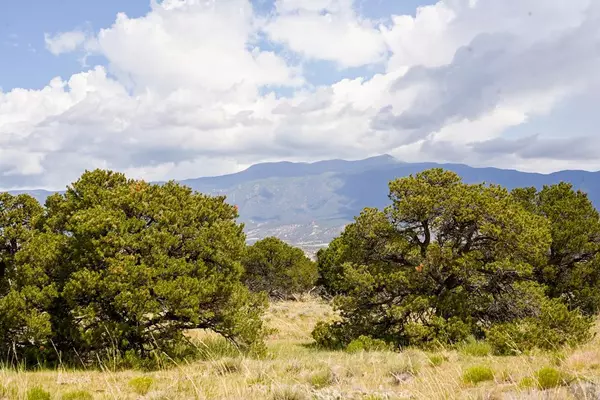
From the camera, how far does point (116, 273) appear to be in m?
13.2

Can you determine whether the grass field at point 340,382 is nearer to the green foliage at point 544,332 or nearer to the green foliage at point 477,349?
the green foliage at point 477,349

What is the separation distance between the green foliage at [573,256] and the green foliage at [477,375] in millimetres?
13505

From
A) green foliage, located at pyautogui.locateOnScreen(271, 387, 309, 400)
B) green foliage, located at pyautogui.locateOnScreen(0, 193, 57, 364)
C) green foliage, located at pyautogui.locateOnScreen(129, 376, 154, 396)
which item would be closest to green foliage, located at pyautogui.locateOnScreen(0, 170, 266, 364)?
green foliage, located at pyautogui.locateOnScreen(0, 193, 57, 364)

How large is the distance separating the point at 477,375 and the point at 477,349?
22.1ft

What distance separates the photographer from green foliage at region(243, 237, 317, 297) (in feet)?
137

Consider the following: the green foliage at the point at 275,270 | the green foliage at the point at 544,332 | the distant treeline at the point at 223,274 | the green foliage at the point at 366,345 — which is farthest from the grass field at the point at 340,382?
the green foliage at the point at 275,270

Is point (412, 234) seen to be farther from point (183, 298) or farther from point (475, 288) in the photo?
point (183, 298)

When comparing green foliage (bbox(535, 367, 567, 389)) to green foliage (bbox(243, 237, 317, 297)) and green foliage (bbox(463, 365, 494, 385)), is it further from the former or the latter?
green foliage (bbox(243, 237, 317, 297))

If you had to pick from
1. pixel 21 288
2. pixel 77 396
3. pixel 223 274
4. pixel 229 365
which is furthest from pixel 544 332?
pixel 21 288

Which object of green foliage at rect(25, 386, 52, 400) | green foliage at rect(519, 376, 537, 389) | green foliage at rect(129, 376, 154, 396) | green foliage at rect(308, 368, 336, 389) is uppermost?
green foliage at rect(25, 386, 52, 400)

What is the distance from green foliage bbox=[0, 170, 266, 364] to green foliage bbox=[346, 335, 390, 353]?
3.37 meters

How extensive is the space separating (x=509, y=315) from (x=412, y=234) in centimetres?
454

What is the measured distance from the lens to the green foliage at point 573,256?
20766mm

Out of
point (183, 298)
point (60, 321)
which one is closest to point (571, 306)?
point (183, 298)
